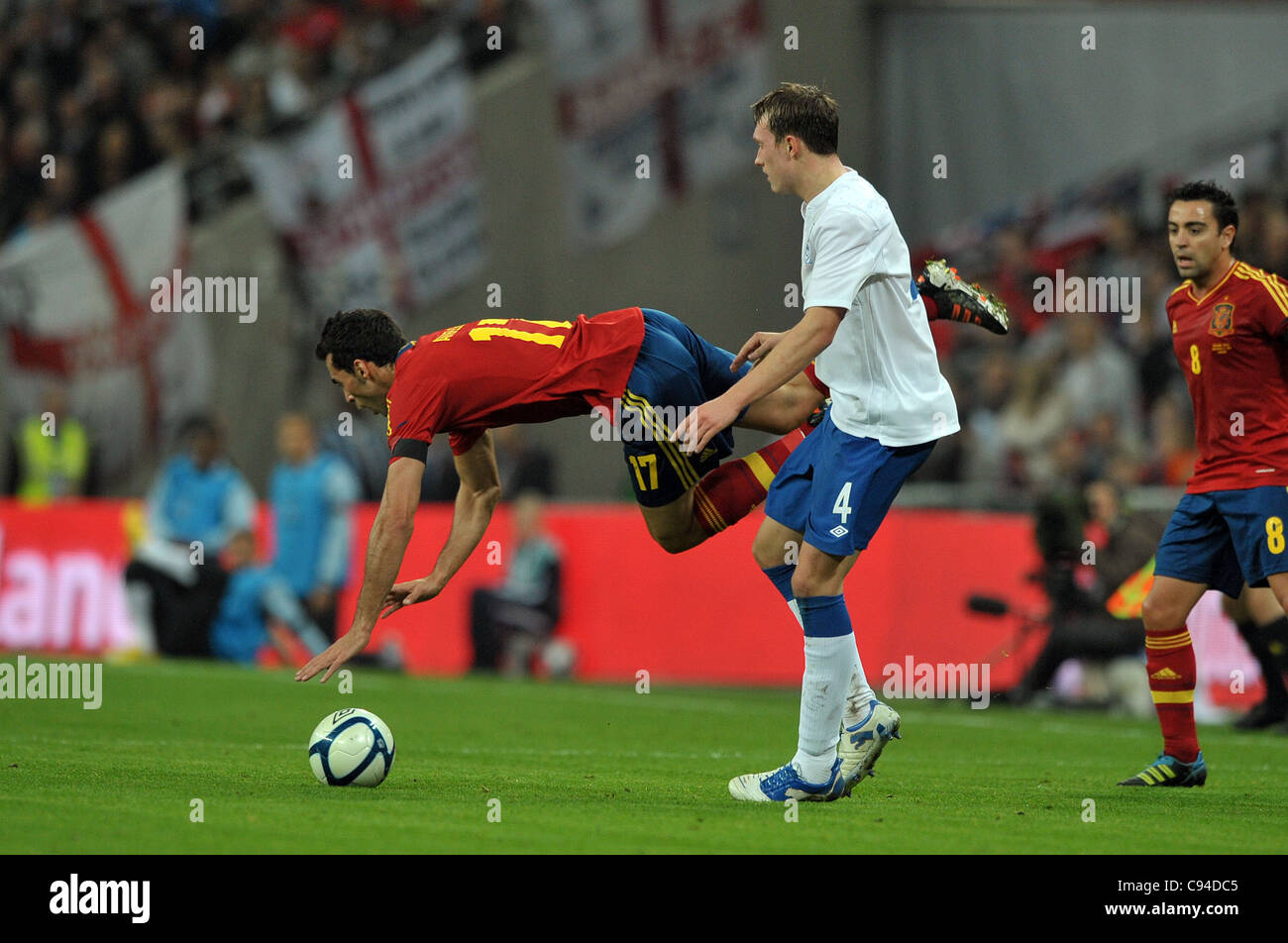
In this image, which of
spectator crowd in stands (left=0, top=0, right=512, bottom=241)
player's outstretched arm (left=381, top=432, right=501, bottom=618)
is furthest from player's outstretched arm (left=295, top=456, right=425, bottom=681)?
spectator crowd in stands (left=0, top=0, right=512, bottom=241)

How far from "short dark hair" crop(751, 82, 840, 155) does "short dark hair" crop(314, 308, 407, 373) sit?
1792 millimetres

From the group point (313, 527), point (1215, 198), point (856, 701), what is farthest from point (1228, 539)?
point (313, 527)

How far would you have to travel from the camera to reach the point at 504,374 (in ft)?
24.2

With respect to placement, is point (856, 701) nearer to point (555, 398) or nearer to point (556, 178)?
point (555, 398)

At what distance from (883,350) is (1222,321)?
1778 millimetres

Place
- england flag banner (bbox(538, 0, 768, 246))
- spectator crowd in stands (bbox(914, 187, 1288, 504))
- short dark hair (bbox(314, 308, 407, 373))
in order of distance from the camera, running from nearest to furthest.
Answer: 1. short dark hair (bbox(314, 308, 407, 373))
2. spectator crowd in stands (bbox(914, 187, 1288, 504))
3. england flag banner (bbox(538, 0, 768, 246))

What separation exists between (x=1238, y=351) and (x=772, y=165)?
2.27 metres

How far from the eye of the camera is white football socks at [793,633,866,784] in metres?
6.69

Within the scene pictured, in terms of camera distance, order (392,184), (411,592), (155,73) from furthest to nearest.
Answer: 1. (155,73)
2. (392,184)
3. (411,592)

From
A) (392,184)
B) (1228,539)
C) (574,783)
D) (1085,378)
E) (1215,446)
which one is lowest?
(574,783)

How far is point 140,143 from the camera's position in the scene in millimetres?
19641

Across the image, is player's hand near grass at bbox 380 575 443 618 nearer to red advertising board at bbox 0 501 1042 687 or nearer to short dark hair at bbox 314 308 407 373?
short dark hair at bbox 314 308 407 373

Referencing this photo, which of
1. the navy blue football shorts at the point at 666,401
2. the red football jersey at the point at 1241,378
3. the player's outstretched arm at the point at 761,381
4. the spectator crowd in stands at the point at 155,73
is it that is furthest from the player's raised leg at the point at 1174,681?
the spectator crowd in stands at the point at 155,73
